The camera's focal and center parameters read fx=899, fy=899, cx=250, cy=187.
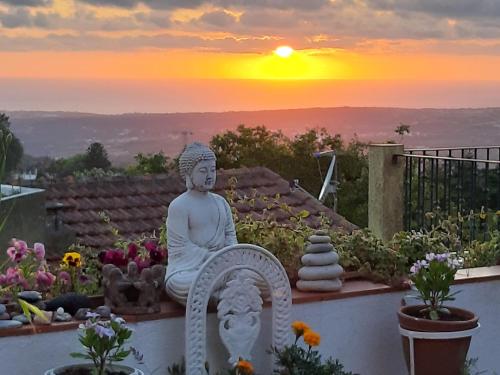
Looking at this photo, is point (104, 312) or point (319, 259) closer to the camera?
point (104, 312)

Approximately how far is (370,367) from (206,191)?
128 cm

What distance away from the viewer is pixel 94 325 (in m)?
3.30

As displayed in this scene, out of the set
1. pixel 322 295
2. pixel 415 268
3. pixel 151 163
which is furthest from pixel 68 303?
pixel 151 163

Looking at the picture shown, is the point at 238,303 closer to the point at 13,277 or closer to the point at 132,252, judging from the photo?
the point at 132,252

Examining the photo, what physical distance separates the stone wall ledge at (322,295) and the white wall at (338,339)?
0.02 m

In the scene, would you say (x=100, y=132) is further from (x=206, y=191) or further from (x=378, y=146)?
(x=206, y=191)

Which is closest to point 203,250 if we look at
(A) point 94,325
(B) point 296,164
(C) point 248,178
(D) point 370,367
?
(A) point 94,325

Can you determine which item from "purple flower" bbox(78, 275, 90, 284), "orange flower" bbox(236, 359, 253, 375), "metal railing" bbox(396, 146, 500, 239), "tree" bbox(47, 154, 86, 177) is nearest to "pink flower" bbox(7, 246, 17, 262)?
"purple flower" bbox(78, 275, 90, 284)

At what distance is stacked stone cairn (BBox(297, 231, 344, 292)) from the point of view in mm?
4273

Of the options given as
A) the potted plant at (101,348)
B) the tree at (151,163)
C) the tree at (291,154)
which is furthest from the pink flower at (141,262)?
the tree at (291,154)

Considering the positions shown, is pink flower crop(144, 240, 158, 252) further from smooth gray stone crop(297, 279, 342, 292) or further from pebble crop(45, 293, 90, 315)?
smooth gray stone crop(297, 279, 342, 292)

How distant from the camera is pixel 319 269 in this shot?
4.27 meters

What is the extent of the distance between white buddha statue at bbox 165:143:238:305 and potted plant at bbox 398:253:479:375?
3.25 ft

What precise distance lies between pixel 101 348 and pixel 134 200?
5776 mm
